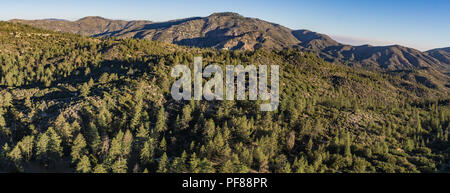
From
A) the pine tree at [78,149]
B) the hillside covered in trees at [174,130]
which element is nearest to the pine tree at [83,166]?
the hillside covered in trees at [174,130]

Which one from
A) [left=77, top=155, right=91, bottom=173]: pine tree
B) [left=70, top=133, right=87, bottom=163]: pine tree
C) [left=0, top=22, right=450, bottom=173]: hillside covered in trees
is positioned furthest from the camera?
[left=0, top=22, right=450, bottom=173]: hillside covered in trees

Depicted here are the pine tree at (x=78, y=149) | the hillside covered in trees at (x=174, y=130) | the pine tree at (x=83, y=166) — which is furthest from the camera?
the hillside covered in trees at (x=174, y=130)

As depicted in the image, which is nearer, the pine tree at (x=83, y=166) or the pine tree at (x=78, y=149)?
the pine tree at (x=83, y=166)

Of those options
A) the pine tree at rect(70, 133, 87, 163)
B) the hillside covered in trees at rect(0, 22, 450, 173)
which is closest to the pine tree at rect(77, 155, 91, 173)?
the hillside covered in trees at rect(0, 22, 450, 173)

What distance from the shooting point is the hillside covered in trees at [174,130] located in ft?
209

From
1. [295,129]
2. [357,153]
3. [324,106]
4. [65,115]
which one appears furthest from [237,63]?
[65,115]

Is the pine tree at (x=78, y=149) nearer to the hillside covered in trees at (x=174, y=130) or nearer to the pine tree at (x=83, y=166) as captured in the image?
the hillside covered in trees at (x=174, y=130)

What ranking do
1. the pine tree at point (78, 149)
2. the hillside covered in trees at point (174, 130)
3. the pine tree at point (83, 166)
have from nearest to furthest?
the pine tree at point (83, 166)
the pine tree at point (78, 149)
the hillside covered in trees at point (174, 130)

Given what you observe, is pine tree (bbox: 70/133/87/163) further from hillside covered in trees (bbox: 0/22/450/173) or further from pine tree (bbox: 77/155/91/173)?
pine tree (bbox: 77/155/91/173)

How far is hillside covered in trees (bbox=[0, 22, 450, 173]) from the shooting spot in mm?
63750
